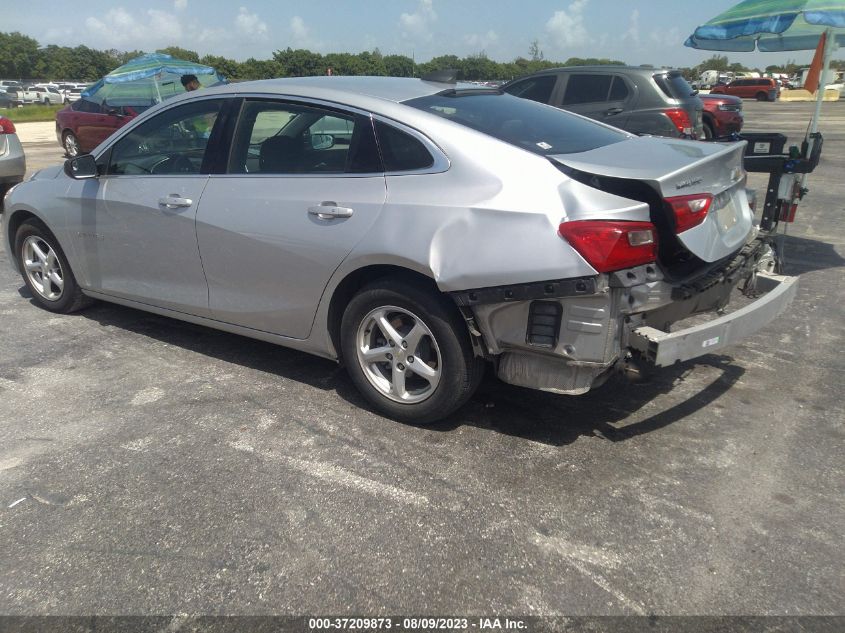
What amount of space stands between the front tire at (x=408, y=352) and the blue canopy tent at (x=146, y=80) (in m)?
12.0

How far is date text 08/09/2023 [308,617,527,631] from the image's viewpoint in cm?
223

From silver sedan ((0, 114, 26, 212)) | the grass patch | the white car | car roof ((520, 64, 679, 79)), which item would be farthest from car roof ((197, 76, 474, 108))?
the white car

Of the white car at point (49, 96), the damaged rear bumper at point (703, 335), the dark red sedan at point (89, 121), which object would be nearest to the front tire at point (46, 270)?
the damaged rear bumper at point (703, 335)

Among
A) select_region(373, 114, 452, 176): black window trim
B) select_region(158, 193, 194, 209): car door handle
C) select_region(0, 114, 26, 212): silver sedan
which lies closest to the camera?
select_region(373, 114, 452, 176): black window trim

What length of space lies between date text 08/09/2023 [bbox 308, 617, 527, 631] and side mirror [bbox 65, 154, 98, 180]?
347cm

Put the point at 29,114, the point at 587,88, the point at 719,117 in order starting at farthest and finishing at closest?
the point at 29,114, the point at 719,117, the point at 587,88

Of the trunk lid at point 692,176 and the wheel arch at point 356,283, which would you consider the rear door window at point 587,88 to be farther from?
the wheel arch at point 356,283

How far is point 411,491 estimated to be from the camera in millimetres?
2949

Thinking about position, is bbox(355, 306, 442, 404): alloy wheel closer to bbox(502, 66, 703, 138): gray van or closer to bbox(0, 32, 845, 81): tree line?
bbox(502, 66, 703, 138): gray van

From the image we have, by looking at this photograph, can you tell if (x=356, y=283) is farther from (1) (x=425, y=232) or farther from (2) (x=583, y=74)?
(2) (x=583, y=74)

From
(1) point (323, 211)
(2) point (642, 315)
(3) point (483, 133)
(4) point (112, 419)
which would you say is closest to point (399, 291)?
(1) point (323, 211)

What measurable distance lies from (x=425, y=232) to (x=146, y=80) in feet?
45.7

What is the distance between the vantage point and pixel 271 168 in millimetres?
3789

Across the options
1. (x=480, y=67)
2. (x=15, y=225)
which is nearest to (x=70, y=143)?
(x=15, y=225)
